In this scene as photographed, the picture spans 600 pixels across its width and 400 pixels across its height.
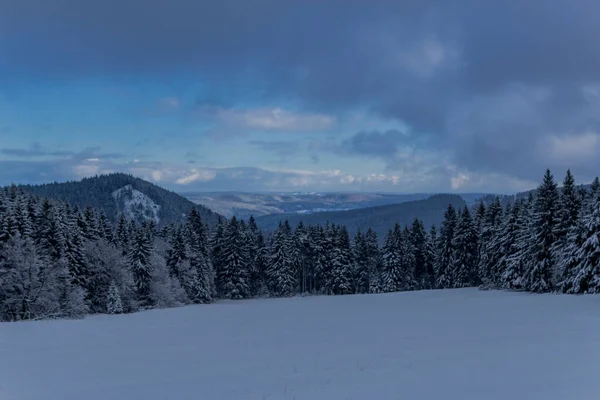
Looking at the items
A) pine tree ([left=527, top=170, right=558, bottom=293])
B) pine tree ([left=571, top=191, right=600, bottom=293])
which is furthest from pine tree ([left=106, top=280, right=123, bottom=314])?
pine tree ([left=571, top=191, right=600, bottom=293])

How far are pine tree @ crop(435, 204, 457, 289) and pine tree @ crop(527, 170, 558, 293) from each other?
1939cm

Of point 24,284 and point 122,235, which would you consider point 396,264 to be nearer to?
point 122,235

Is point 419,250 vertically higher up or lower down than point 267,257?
higher up

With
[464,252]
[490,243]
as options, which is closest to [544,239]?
[490,243]

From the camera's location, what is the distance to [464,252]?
60.2 m

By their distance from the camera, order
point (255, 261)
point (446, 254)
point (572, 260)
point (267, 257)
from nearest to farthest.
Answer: point (572, 260), point (446, 254), point (267, 257), point (255, 261)

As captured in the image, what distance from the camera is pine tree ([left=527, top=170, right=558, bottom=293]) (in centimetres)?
4041

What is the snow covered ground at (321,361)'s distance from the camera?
981 centimetres

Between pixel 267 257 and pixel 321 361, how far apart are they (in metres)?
59.3

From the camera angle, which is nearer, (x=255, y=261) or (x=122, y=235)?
(x=122, y=235)

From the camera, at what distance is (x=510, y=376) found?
1009cm

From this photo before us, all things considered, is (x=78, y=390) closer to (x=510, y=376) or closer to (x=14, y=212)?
(x=510, y=376)

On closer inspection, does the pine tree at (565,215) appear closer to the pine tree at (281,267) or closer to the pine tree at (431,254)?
the pine tree at (431,254)

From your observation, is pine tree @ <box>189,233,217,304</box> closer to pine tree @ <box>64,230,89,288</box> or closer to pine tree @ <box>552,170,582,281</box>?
pine tree @ <box>64,230,89,288</box>
